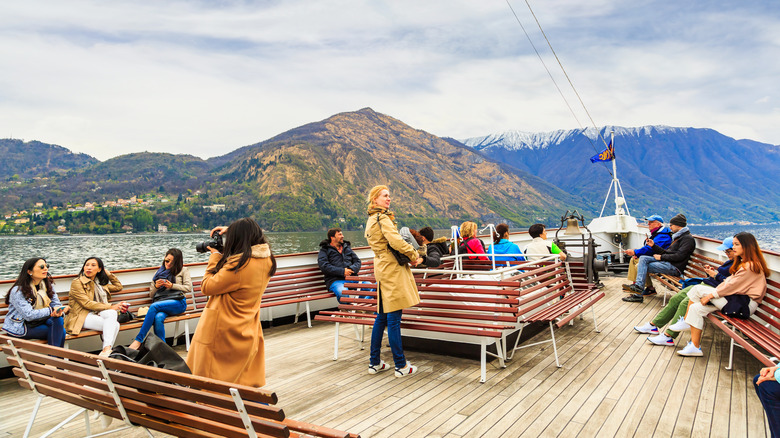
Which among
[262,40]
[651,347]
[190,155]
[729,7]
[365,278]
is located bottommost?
[651,347]

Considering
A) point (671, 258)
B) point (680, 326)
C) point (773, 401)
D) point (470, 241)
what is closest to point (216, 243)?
point (773, 401)

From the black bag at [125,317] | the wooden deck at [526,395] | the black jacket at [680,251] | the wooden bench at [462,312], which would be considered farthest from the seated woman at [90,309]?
the black jacket at [680,251]

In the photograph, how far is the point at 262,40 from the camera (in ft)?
384

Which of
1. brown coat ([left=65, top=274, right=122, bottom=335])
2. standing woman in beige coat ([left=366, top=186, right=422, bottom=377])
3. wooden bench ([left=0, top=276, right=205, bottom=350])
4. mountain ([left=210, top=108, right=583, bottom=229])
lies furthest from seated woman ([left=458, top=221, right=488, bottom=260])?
mountain ([left=210, top=108, right=583, bottom=229])

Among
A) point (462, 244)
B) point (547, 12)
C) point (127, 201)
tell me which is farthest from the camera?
point (127, 201)

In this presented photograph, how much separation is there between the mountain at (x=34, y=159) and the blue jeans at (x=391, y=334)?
179m

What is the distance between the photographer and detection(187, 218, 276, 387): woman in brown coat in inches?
101

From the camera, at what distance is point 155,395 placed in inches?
88.6

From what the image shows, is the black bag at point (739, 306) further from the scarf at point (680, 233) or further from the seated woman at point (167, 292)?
the seated woman at point (167, 292)

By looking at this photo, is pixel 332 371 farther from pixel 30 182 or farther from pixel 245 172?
pixel 30 182

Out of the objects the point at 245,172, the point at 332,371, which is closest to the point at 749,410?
the point at 332,371

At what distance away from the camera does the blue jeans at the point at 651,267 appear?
7.05 meters

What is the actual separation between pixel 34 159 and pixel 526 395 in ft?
701

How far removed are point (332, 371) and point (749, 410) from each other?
310cm
